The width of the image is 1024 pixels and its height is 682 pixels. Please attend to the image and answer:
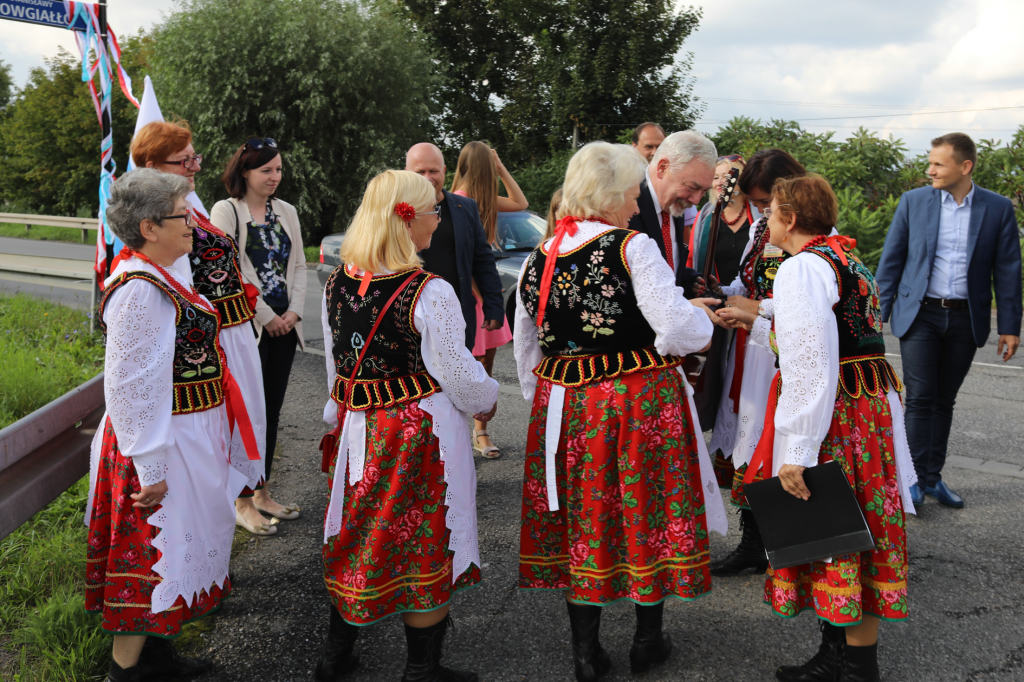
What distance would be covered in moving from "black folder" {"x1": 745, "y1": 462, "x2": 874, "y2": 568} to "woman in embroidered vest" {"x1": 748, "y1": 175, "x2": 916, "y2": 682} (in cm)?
5

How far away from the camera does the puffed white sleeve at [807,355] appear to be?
8.62ft

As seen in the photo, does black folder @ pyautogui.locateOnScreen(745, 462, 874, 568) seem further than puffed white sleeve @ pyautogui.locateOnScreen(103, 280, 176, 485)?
Yes

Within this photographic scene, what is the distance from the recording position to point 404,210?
2.67 meters

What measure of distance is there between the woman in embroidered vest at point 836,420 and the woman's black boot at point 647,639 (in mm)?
425

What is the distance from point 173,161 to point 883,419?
10.4ft

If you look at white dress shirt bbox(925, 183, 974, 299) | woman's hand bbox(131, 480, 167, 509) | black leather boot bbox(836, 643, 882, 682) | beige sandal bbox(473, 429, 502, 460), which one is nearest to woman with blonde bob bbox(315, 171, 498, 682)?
woman's hand bbox(131, 480, 167, 509)

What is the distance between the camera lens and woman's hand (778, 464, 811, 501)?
271 centimetres

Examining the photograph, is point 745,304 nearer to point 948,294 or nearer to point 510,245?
point 948,294

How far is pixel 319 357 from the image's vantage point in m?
8.50

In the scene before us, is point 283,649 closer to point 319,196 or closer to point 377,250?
point 377,250

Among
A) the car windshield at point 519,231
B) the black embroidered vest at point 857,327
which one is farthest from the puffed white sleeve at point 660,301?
the car windshield at point 519,231

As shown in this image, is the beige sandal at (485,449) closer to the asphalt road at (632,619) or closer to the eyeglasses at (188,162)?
the asphalt road at (632,619)

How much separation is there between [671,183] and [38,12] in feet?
20.2

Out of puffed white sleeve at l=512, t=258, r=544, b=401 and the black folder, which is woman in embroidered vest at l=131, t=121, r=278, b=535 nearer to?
puffed white sleeve at l=512, t=258, r=544, b=401
